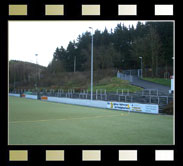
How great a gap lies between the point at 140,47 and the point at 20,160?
4769 cm

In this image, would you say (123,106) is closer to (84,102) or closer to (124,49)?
(84,102)

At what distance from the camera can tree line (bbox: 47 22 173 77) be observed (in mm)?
47500

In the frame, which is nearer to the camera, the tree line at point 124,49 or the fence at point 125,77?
the fence at point 125,77

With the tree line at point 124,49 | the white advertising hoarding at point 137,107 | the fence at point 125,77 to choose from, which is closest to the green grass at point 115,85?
the fence at point 125,77

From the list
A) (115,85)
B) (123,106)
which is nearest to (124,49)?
(115,85)

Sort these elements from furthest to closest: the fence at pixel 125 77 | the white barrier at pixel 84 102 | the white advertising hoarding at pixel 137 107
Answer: the fence at pixel 125 77 → the white barrier at pixel 84 102 → the white advertising hoarding at pixel 137 107

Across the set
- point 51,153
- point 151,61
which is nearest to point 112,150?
point 51,153

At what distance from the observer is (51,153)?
441 centimetres

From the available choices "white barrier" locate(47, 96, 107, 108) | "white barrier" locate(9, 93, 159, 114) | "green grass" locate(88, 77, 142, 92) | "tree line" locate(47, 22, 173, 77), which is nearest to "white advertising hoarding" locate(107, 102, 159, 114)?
"white barrier" locate(9, 93, 159, 114)

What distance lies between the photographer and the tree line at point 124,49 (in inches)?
1870

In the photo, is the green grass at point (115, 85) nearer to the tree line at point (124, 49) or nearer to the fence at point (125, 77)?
the fence at point (125, 77)

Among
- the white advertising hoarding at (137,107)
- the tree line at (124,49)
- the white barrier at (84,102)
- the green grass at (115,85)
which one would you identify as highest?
the tree line at (124,49)

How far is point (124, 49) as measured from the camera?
6344 cm
